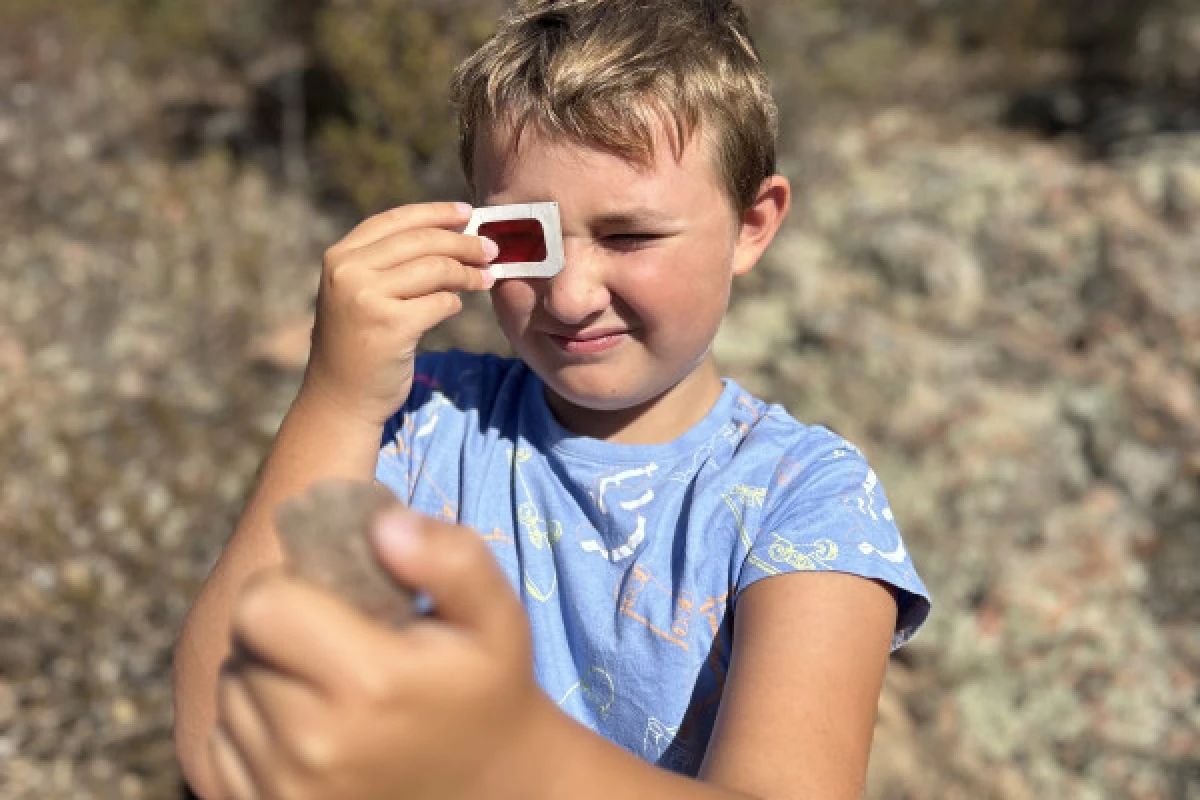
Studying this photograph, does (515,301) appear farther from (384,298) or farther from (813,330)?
(813,330)

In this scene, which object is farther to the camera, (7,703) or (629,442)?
(7,703)

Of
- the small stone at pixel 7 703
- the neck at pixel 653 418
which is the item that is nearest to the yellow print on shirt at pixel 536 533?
the neck at pixel 653 418

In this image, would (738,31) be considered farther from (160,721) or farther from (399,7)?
(399,7)

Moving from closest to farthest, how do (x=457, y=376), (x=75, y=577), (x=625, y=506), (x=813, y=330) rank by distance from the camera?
(x=625, y=506) → (x=457, y=376) → (x=75, y=577) → (x=813, y=330)

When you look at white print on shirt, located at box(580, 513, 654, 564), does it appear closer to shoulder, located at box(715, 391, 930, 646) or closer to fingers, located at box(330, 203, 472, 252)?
shoulder, located at box(715, 391, 930, 646)

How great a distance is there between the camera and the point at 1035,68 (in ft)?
26.3

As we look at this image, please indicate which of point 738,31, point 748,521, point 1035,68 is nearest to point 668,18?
point 738,31

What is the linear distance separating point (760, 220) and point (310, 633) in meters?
1.16

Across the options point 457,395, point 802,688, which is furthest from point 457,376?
point 802,688

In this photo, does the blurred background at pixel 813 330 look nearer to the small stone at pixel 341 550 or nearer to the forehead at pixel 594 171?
the forehead at pixel 594 171

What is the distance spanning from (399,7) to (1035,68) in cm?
487

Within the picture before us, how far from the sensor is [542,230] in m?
1.42

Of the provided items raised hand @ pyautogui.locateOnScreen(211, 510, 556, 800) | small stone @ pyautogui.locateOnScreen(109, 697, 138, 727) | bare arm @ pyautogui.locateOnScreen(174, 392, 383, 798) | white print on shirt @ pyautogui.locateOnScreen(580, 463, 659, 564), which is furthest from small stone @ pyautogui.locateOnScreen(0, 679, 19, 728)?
raised hand @ pyautogui.locateOnScreen(211, 510, 556, 800)

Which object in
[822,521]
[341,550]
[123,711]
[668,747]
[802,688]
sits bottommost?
[123,711]
